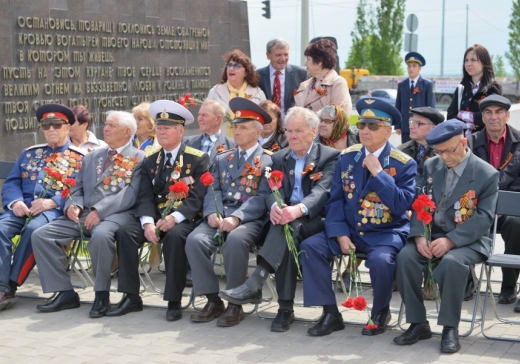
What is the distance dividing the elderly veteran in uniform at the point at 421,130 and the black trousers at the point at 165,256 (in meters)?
1.96

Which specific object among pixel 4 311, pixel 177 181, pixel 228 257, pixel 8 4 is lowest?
pixel 4 311

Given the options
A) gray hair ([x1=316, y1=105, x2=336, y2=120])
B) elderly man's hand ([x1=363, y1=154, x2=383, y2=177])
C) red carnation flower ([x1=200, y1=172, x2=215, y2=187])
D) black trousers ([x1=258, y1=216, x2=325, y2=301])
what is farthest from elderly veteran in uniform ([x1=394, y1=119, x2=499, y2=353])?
gray hair ([x1=316, y1=105, x2=336, y2=120])

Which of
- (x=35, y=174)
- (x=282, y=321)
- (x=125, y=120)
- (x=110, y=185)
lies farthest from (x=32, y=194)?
(x=282, y=321)

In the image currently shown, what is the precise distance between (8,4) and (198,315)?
15.8 ft

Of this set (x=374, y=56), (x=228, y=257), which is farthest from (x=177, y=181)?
(x=374, y=56)

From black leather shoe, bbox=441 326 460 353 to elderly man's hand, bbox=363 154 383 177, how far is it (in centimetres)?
121

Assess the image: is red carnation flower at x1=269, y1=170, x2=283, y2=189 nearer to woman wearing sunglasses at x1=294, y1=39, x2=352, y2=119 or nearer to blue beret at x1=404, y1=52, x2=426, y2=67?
woman wearing sunglasses at x1=294, y1=39, x2=352, y2=119

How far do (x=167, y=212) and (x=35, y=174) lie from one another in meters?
1.43

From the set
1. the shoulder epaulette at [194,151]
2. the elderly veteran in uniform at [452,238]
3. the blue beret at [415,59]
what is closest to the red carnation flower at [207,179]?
the shoulder epaulette at [194,151]

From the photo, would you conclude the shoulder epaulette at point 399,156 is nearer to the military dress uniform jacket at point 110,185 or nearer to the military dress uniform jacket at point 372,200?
the military dress uniform jacket at point 372,200

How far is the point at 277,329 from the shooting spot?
21.7 feet

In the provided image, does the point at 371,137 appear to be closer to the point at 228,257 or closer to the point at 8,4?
the point at 228,257

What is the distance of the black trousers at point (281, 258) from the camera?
6699mm

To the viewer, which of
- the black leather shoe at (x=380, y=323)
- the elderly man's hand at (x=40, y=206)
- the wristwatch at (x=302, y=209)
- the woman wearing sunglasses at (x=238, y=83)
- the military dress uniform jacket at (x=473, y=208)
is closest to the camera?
the military dress uniform jacket at (x=473, y=208)
